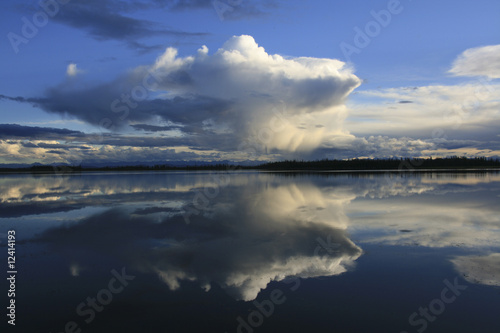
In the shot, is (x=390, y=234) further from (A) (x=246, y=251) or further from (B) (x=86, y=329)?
(B) (x=86, y=329)

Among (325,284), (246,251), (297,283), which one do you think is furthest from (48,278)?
(325,284)

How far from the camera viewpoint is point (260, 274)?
6.40 m

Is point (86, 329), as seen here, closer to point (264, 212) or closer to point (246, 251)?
point (246, 251)

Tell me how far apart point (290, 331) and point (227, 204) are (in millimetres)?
12086

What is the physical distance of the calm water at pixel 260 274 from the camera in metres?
4.63

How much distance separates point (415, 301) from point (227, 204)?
11.8 meters

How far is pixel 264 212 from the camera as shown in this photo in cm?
1373

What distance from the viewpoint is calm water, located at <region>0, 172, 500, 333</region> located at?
4.63 meters

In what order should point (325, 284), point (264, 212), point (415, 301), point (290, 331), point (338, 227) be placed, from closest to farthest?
point (290, 331)
point (415, 301)
point (325, 284)
point (338, 227)
point (264, 212)

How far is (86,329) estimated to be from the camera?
14.6ft

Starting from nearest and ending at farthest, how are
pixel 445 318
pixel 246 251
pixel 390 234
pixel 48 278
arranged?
pixel 445 318 → pixel 48 278 → pixel 246 251 → pixel 390 234

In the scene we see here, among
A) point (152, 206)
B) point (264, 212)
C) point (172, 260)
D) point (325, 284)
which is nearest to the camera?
point (325, 284)

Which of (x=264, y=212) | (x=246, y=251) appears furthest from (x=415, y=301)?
(x=264, y=212)

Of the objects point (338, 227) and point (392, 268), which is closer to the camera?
point (392, 268)
